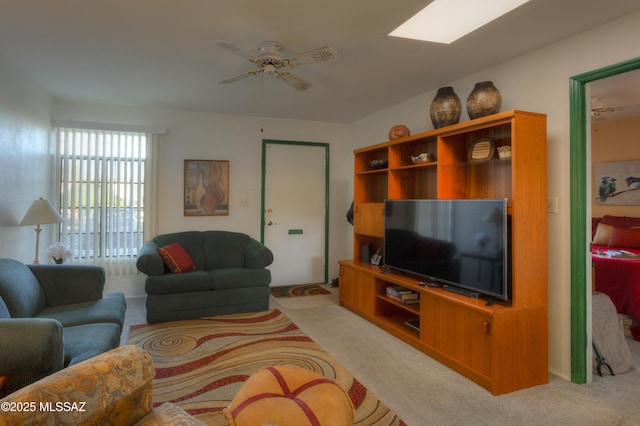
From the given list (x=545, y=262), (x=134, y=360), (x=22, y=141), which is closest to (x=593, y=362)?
(x=545, y=262)

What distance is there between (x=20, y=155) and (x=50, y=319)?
2436 millimetres

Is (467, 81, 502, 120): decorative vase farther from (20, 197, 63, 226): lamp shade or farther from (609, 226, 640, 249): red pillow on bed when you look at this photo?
(20, 197, 63, 226): lamp shade

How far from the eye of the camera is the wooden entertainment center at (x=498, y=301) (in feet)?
8.11

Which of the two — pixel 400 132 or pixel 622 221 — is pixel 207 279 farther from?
pixel 622 221

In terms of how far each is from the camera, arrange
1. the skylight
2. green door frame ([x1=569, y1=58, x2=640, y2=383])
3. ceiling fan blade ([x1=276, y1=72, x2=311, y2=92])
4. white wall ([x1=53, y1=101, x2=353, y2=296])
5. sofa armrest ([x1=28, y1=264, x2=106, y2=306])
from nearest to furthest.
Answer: the skylight < green door frame ([x1=569, y1=58, x2=640, y2=383]) < sofa armrest ([x1=28, y1=264, x2=106, y2=306]) < ceiling fan blade ([x1=276, y1=72, x2=311, y2=92]) < white wall ([x1=53, y1=101, x2=353, y2=296])

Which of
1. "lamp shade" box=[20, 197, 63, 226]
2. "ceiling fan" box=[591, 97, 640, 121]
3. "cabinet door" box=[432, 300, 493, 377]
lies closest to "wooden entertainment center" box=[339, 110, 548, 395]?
"cabinet door" box=[432, 300, 493, 377]

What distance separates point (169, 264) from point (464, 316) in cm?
306

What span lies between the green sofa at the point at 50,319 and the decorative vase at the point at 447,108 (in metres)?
3.01

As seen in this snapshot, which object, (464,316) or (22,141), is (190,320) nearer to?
(22,141)

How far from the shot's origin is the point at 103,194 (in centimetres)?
464

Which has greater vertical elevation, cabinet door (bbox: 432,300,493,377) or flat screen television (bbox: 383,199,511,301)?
flat screen television (bbox: 383,199,511,301)

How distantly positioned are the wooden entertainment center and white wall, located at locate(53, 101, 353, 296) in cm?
207

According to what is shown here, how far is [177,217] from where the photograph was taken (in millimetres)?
4980

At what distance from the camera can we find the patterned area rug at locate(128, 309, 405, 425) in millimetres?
2277
